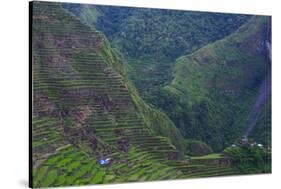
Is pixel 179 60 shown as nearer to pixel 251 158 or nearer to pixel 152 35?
pixel 152 35

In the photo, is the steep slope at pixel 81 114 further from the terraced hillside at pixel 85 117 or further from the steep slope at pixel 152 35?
the steep slope at pixel 152 35

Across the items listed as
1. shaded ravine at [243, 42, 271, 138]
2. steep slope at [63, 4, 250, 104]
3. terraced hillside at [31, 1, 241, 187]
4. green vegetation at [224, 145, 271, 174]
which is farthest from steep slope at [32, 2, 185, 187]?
shaded ravine at [243, 42, 271, 138]

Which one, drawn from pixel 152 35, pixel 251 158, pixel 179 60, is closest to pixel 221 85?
pixel 179 60

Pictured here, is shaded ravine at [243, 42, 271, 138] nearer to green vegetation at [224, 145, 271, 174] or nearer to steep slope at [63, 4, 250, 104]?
green vegetation at [224, 145, 271, 174]

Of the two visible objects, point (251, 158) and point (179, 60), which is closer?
point (179, 60)

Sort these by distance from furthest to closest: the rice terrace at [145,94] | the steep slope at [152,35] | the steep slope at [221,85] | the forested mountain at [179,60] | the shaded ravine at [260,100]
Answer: the shaded ravine at [260,100]
the steep slope at [221,85]
the forested mountain at [179,60]
the steep slope at [152,35]
the rice terrace at [145,94]

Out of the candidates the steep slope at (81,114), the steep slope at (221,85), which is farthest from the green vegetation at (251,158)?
the steep slope at (81,114)
